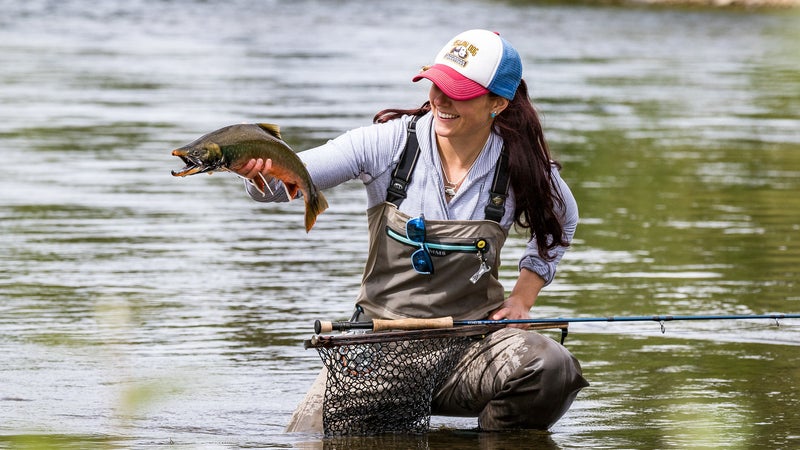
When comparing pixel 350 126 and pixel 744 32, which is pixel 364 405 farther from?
pixel 744 32

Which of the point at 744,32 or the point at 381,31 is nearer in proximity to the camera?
the point at 381,31

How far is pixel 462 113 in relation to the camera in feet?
17.9

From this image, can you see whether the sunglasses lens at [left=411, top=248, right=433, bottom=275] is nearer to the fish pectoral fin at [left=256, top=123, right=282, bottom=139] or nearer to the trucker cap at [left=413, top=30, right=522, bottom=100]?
the trucker cap at [left=413, top=30, right=522, bottom=100]

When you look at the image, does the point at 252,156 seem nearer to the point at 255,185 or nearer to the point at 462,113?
the point at 255,185

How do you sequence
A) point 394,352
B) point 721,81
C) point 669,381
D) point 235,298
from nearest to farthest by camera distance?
point 394,352
point 669,381
point 235,298
point 721,81

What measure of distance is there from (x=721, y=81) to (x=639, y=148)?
9.57 meters

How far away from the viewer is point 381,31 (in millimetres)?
37031

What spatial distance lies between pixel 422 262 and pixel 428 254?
1.4 inches

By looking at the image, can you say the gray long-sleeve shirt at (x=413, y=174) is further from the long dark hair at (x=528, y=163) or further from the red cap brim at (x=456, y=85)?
the red cap brim at (x=456, y=85)

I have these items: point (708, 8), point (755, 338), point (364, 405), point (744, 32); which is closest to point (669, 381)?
point (755, 338)

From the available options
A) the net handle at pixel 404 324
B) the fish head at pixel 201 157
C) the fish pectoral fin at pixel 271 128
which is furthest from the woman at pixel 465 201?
the fish head at pixel 201 157

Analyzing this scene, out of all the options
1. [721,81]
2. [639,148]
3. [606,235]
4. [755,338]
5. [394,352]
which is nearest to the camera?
[394,352]

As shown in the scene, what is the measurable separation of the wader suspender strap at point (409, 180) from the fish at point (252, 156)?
0.37m

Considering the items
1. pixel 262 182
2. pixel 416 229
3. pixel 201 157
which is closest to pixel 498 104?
pixel 416 229
